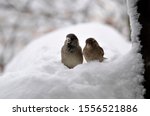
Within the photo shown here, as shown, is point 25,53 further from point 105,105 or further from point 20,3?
point 20,3

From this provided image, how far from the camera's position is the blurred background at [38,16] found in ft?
24.3

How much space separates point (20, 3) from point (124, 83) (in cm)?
579

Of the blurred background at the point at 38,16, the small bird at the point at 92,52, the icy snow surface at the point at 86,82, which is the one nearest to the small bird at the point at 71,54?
the small bird at the point at 92,52

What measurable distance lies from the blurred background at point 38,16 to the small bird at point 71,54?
5.31 meters

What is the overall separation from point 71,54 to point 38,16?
5703mm

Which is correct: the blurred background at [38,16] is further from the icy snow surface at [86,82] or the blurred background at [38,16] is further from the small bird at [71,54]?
the icy snow surface at [86,82]

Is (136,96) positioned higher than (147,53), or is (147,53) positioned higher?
(147,53)

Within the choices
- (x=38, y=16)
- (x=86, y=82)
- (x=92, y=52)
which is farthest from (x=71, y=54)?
(x=38, y=16)

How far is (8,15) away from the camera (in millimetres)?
7543

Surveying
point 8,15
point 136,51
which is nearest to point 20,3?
point 8,15

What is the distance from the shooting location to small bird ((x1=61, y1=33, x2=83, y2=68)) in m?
2.04

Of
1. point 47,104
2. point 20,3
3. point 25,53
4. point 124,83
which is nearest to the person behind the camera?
point 47,104

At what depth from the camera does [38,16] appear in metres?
7.64

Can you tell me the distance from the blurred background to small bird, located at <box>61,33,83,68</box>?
5.31 metres
